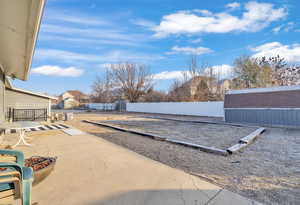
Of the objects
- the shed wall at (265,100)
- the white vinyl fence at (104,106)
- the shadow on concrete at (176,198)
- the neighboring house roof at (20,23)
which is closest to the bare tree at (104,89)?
the white vinyl fence at (104,106)

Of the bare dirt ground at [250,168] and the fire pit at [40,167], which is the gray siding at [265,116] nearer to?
the bare dirt ground at [250,168]

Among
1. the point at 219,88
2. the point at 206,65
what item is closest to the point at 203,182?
the point at 219,88

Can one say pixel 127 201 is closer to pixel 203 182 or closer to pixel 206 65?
pixel 203 182

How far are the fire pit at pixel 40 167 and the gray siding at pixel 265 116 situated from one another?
11.0 m

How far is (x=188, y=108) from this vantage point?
18.1 meters

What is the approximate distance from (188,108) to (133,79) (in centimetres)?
1542

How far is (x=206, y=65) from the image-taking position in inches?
933

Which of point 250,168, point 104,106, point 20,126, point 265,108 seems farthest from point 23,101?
point 104,106

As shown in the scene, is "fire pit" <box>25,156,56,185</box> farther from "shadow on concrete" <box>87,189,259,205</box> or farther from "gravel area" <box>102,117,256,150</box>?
"gravel area" <box>102,117,256,150</box>

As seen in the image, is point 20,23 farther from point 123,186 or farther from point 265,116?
point 265,116

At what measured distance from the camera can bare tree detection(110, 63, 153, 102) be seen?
30.4 metres

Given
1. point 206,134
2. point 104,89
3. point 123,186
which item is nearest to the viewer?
point 123,186

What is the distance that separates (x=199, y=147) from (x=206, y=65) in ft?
70.9

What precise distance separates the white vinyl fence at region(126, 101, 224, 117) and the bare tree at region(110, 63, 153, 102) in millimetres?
5726
